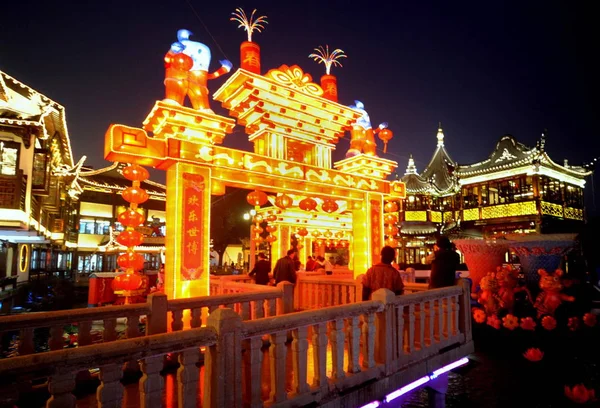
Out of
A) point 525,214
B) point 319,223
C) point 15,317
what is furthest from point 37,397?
point 525,214

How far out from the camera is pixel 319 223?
22656 mm

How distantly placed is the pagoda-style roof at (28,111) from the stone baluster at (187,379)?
1740 cm

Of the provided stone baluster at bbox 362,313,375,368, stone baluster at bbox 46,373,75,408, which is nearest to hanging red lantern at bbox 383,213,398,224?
stone baluster at bbox 362,313,375,368

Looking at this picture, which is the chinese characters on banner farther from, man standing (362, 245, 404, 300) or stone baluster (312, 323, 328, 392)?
stone baluster (312, 323, 328, 392)

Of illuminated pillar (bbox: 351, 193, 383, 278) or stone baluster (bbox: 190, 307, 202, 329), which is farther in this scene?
illuminated pillar (bbox: 351, 193, 383, 278)

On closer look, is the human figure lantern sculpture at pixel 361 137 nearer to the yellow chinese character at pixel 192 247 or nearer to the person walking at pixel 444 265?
the person walking at pixel 444 265

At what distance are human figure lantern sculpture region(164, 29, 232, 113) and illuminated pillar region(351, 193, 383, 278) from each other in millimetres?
6130

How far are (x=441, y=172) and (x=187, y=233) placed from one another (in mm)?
Result: 31473

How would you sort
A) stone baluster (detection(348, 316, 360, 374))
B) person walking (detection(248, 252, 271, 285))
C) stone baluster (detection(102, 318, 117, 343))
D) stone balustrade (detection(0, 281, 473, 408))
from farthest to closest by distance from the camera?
person walking (detection(248, 252, 271, 285))
stone baluster (detection(102, 318, 117, 343))
stone baluster (detection(348, 316, 360, 374))
stone balustrade (detection(0, 281, 473, 408))

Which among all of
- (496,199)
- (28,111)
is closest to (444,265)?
(28,111)

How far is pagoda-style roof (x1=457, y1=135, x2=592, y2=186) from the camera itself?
83.3ft

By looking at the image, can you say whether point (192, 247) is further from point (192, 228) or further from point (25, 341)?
point (25, 341)

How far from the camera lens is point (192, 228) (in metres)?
7.86

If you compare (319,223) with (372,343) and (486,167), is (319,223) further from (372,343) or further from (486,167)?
(372,343)
